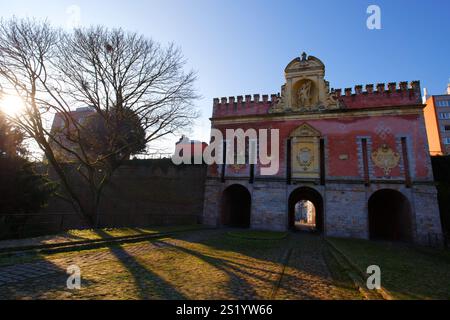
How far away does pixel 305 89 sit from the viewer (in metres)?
18.9

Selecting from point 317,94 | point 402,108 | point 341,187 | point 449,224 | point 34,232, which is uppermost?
point 317,94

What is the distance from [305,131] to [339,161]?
10.7 feet

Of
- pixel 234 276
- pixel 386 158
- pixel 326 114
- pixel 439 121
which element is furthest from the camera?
pixel 439 121

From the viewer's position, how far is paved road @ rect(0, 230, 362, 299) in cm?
420

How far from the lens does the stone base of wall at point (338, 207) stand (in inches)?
586

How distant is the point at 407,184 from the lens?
1578 centimetres

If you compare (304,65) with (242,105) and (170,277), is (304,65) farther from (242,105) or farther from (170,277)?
(170,277)

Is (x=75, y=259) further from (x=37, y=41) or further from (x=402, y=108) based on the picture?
(x=402, y=108)

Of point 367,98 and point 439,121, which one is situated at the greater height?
point 439,121

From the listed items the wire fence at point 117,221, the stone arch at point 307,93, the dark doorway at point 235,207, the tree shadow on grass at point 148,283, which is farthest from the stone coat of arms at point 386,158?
the tree shadow on grass at point 148,283

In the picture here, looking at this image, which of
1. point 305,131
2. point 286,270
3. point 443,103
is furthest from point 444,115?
point 286,270
